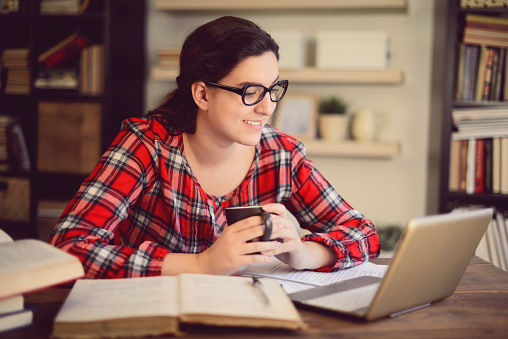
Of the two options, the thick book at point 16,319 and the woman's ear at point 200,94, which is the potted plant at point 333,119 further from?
the thick book at point 16,319

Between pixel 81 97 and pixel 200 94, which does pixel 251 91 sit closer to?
pixel 200 94

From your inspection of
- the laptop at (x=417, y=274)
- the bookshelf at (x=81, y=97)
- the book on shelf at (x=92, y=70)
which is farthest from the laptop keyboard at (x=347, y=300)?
the book on shelf at (x=92, y=70)

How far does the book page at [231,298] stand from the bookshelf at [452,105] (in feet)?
5.74

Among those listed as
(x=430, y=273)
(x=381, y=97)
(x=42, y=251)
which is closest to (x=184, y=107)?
(x=42, y=251)

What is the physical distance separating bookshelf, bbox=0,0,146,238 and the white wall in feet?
1.56

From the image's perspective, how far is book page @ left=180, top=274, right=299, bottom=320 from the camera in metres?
0.80

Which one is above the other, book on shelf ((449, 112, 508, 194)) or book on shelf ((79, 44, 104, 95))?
book on shelf ((79, 44, 104, 95))

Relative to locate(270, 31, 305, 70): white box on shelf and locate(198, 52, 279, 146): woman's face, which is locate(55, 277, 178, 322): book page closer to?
locate(198, 52, 279, 146): woman's face

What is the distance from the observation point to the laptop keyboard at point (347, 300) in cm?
90

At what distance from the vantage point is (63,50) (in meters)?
2.82

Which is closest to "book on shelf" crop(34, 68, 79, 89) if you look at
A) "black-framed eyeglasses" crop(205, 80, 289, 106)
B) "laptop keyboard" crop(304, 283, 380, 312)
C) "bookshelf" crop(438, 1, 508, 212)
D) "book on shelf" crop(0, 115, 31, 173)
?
"book on shelf" crop(0, 115, 31, 173)

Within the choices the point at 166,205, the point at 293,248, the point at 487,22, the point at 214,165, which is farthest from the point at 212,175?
the point at 487,22

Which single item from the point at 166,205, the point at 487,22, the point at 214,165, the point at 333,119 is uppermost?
the point at 487,22

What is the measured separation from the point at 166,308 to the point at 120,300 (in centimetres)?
9
